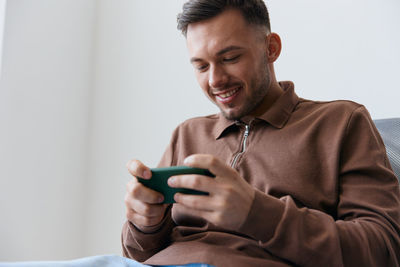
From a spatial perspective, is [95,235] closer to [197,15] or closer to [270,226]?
[197,15]

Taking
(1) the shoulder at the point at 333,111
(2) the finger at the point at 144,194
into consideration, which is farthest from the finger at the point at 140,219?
(1) the shoulder at the point at 333,111

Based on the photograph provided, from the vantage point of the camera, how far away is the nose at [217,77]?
1.05m

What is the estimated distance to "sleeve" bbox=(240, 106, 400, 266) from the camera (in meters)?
0.75

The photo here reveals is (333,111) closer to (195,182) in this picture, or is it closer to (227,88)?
(227,88)

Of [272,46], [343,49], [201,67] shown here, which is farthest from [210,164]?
[343,49]

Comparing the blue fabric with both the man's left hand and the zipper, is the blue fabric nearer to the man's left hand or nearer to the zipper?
the man's left hand

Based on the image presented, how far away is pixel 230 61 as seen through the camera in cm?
106

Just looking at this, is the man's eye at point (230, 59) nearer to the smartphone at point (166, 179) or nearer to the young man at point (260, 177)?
the young man at point (260, 177)

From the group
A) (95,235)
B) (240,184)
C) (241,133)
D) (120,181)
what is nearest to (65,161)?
(120,181)

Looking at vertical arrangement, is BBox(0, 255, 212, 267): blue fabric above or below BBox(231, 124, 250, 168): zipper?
below


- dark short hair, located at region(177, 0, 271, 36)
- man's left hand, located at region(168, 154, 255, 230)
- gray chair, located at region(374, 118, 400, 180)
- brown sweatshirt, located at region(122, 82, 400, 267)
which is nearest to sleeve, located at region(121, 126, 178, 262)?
brown sweatshirt, located at region(122, 82, 400, 267)

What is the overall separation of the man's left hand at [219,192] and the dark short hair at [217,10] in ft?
1.69

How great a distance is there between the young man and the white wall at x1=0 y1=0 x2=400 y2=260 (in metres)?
0.50

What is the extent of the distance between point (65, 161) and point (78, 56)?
1.72ft
